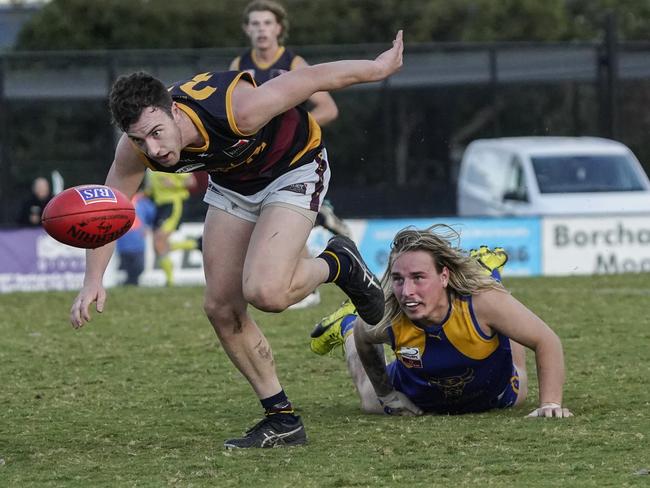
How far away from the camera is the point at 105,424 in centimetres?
651

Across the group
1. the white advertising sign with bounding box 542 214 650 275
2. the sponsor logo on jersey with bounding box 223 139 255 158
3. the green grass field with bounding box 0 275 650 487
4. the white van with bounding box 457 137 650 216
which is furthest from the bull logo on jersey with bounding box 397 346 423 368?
the white van with bounding box 457 137 650 216

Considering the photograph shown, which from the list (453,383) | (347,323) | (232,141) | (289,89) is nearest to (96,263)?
(232,141)

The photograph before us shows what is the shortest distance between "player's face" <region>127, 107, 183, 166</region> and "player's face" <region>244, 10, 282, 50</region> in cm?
463

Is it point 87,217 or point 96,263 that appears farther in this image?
point 96,263

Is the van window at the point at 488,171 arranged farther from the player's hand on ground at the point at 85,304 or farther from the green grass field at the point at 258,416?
the player's hand on ground at the point at 85,304

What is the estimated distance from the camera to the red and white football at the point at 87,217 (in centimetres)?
554

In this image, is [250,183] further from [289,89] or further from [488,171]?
[488,171]

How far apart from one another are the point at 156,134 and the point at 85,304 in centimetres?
80

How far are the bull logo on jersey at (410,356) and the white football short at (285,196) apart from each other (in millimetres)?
783

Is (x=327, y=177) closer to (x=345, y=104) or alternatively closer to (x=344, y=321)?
(x=344, y=321)

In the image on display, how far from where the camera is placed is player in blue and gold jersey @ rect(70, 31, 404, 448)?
17.7ft

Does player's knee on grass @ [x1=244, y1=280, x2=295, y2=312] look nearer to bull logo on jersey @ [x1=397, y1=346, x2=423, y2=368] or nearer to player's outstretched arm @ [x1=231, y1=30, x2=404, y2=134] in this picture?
player's outstretched arm @ [x1=231, y1=30, x2=404, y2=134]

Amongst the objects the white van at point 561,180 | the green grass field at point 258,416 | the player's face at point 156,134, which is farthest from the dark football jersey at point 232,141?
the white van at point 561,180

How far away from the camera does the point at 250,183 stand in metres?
5.83
